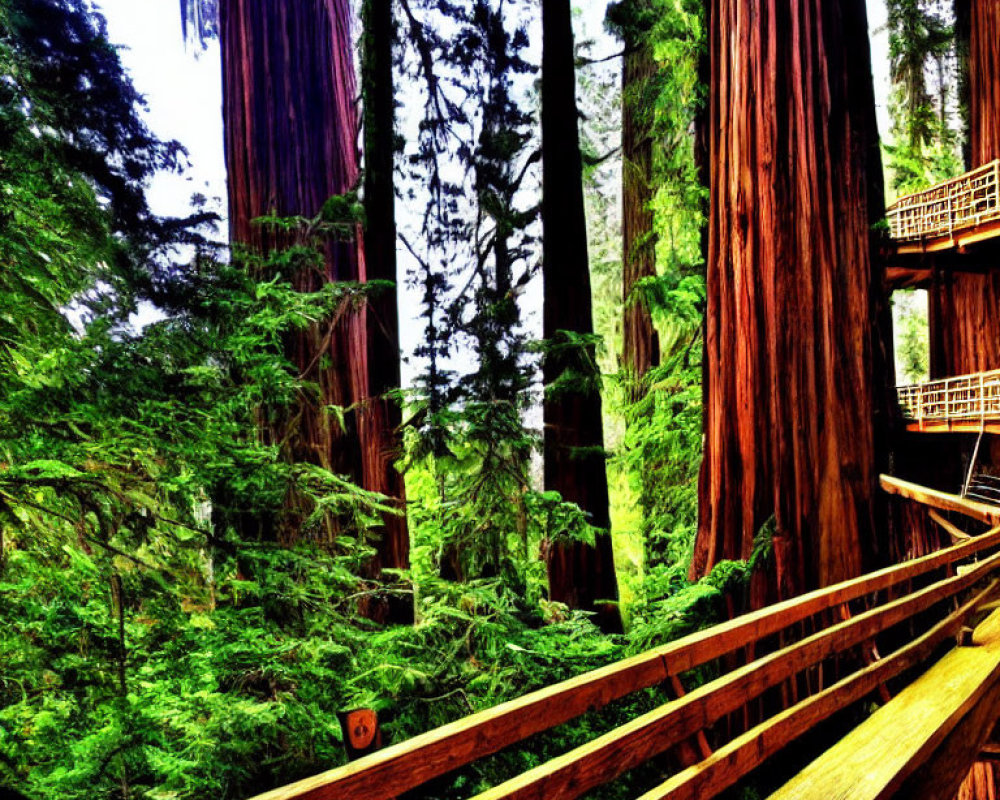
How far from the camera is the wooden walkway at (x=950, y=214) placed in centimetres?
1188

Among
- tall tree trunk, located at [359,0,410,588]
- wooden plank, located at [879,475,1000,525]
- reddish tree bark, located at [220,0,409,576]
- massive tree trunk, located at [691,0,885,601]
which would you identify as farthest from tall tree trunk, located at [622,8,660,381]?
wooden plank, located at [879,475,1000,525]

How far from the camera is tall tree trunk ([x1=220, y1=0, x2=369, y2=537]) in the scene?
21.1ft

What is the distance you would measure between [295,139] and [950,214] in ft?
40.1

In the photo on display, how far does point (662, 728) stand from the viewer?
5.97 feet

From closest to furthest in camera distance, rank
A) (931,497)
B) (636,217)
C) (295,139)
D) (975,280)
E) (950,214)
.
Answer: (931,497) → (295,139) → (636,217) → (950,214) → (975,280)

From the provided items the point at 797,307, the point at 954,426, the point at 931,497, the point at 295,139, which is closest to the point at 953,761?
the point at 931,497

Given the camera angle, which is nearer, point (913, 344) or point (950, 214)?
point (950, 214)

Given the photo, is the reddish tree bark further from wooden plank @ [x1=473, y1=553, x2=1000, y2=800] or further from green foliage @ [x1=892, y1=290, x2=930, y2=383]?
green foliage @ [x1=892, y1=290, x2=930, y2=383]

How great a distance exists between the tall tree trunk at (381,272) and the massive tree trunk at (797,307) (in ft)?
14.6

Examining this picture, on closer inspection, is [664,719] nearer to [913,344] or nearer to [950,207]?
[950,207]

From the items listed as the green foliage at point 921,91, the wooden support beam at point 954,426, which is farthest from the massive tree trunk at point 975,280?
the wooden support beam at point 954,426

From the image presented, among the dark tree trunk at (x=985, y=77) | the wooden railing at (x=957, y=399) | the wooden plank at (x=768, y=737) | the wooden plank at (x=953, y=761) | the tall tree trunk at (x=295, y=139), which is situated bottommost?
the wooden plank at (x=953, y=761)

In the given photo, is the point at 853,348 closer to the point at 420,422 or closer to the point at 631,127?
the point at 420,422

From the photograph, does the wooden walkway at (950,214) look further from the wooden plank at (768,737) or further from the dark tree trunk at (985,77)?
the wooden plank at (768,737)
